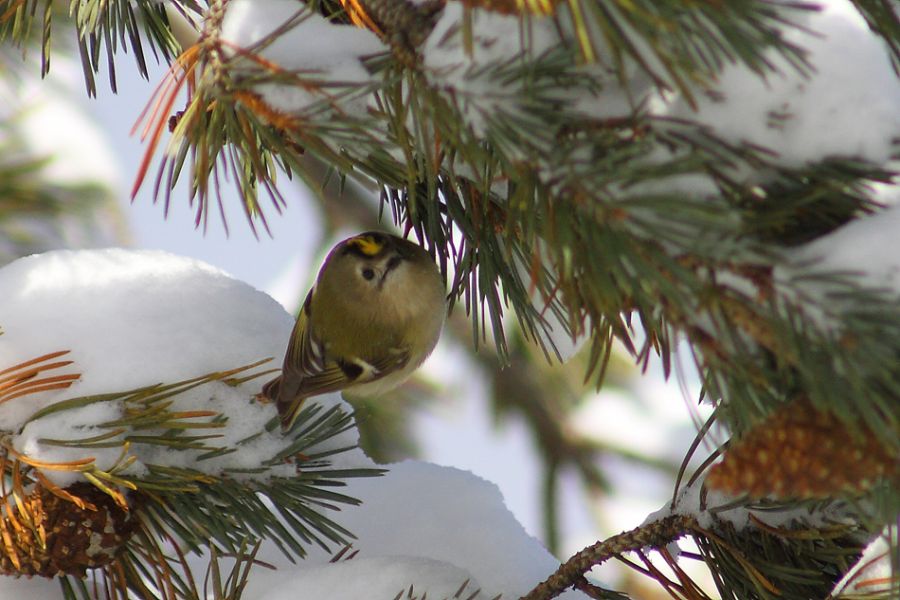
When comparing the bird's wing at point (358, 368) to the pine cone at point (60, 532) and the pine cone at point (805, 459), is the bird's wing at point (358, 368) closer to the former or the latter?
the pine cone at point (60, 532)

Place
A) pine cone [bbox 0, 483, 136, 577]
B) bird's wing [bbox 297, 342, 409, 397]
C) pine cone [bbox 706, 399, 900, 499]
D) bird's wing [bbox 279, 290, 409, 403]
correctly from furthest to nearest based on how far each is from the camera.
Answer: bird's wing [bbox 297, 342, 409, 397]
bird's wing [bbox 279, 290, 409, 403]
pine cone [bbox 0, 483, 136, 577]
pine cone [bbox 706, 399, 900, 499]

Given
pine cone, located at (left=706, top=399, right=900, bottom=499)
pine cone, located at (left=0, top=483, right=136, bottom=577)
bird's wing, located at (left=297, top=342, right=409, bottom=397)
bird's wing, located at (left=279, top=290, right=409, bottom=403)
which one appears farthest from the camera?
bird's wing, located at (left=297, top=342, right=409, bottom=397)

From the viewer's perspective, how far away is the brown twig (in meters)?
0.87

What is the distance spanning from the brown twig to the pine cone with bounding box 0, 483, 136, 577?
1.34ft

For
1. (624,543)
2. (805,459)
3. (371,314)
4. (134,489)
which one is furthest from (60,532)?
(371,314)

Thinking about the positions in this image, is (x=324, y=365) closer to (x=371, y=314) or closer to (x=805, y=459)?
(x=371, y=314)

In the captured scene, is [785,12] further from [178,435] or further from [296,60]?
[178,435]

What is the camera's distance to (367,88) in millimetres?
693

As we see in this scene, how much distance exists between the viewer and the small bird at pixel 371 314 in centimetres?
145

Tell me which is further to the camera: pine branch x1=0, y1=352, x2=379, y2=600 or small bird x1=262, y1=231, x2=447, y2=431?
small bird x1=262, y1=231, x2=447, y2=431

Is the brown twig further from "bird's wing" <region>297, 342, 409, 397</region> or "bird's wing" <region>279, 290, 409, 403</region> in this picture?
"bird's wing" <region>297, 342, 409, 397</region>

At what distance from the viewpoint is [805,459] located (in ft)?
1.88

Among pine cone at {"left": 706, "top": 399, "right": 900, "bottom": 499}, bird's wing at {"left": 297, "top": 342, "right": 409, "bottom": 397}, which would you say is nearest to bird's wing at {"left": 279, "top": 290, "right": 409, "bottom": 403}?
bird's wing at {"left": 297, "top": 342, "right": 409, "bottom": 397}

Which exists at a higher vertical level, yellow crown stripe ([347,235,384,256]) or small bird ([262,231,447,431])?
yellow crown stripe ([347,235,384,256])
